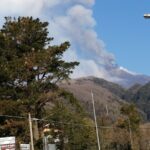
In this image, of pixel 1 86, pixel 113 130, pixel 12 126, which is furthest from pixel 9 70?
pixel 113 130

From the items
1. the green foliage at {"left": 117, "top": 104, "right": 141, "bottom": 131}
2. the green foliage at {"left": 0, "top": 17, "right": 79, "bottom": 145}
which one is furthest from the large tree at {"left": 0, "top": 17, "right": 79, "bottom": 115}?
the green foliage at {"left": 117, "top": 104, "right": 141, "bottom": 131}

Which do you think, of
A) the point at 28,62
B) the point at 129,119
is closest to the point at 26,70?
the point at 28,62

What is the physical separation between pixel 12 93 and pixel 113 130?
4708cm

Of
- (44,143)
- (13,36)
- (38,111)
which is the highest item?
(13,36)

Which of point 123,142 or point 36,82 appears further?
point 123,142

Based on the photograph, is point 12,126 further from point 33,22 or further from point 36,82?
point 33,22

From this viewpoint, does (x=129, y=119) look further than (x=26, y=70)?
Yes

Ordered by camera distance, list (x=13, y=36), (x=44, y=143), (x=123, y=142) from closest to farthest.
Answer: (x=44, y=143) → (x=13, y=36) → (x=123, y=142)

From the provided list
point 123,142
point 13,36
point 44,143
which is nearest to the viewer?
point 44,143

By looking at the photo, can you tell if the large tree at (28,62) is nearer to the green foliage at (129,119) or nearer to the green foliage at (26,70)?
the green foliage at (26,70)

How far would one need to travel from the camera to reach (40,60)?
65500 mm

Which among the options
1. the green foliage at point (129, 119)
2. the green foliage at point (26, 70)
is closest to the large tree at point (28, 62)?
the green foliage at point (26, 70)

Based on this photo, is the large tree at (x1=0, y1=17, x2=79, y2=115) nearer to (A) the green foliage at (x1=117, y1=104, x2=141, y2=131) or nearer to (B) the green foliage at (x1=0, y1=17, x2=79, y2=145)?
(B) the green foliage at (x1=0, y1=17, x2=79, y2=145)

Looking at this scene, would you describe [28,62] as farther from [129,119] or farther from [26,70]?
[129,119]
